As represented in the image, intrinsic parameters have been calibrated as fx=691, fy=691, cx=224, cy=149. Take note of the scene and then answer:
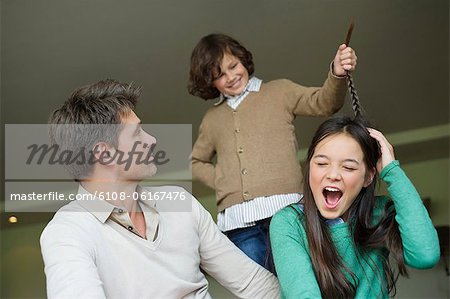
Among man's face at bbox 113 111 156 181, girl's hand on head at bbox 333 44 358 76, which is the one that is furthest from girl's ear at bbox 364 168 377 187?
man's face at bbox 113 111 156 181

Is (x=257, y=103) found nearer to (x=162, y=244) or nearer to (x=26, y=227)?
(x=162, y=244)

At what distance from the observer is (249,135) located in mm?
1984

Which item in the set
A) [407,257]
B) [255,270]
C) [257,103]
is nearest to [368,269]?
[407,257]

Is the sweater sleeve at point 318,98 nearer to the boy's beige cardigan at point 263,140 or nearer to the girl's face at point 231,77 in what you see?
the boy's beige cardigan at point 263,140

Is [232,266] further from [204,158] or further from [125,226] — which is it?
[204,158]

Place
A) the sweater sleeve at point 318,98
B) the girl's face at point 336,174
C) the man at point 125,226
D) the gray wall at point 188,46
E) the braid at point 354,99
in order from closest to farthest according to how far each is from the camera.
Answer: the man at point 125,226 → the girl's face at point 336,174 → the braid at point 354,99 → the sweater sleeve at point 318,98 → the gray wall at point 188,46

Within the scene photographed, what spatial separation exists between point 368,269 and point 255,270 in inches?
10.4

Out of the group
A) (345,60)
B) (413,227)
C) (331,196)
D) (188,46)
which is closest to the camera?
(413,227)

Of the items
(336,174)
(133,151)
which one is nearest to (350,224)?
(336,174)

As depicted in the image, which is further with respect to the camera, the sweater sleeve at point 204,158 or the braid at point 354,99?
the sweater sleeve at point 204,158

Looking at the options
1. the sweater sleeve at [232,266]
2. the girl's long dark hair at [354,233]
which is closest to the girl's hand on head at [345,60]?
the girl's long dark hair at [354,233]

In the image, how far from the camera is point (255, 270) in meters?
1.64

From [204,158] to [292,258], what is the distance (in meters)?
0.72

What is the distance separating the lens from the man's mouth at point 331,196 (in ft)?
5.17
